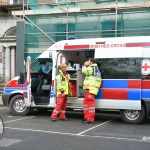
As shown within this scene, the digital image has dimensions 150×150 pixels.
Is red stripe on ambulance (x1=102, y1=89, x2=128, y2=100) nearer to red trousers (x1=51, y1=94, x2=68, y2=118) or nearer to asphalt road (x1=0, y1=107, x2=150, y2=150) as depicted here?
asphalt road (x1=0, y1=107, x2=150, y2=150)

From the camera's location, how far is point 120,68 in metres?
10.4

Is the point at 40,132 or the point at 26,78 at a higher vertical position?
the point at 26,78

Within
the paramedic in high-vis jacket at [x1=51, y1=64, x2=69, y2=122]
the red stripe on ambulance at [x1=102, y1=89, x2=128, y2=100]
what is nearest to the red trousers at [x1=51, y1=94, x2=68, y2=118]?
the paramedic in high-vis jacket at [x1=51, y1=64, x2=69, y2=122]

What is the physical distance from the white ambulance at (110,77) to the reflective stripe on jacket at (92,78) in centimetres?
20

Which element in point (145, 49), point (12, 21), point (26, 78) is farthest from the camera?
point (12, 21)

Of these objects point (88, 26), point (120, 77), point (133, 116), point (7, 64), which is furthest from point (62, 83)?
point (7, 64)

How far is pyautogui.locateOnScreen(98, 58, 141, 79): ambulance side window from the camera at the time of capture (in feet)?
33.4

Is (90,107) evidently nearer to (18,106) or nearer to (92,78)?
(92,78)

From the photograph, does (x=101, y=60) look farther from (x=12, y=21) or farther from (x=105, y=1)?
(x=12, y=21)

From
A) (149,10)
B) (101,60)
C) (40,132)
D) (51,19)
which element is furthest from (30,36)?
(40,132)

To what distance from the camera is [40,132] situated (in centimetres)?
880

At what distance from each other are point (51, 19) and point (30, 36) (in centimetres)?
132

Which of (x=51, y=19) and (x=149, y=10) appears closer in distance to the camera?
(x=149, y=10)

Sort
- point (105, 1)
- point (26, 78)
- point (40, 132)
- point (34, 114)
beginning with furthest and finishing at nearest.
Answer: point (105, 1) → point (34, 114) → point (26, 78) → point (40, 132)
